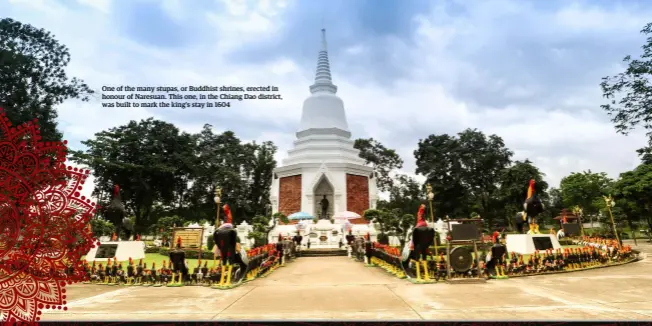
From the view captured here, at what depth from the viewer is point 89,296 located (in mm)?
7926

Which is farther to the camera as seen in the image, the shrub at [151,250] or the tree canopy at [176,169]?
the tree canopy at [176,169]

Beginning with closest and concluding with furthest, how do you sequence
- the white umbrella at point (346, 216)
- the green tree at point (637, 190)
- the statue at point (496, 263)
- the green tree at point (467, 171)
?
the statue at point (496, 263), the white umbrella at point (346, 216), the green tree at point (637, 190), the green tree at point (467, 171)

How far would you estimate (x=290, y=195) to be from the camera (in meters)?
29.4

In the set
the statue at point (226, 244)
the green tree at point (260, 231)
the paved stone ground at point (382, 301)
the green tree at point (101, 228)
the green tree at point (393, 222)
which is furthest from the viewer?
the green tree at point (101, 228)

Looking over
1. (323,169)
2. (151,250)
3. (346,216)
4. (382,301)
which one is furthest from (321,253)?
(382,301)

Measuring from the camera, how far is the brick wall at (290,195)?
94.6 feet

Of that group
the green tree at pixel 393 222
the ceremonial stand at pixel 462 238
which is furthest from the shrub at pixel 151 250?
the ceremonial stand at pixel 462 238

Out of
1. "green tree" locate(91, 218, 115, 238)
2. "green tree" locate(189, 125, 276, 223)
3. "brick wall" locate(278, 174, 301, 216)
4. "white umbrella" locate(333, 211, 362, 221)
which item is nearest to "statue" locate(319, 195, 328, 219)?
"brick wall" locate(278, 174, 301, 216)

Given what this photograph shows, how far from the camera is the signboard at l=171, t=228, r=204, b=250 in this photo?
10.9 m

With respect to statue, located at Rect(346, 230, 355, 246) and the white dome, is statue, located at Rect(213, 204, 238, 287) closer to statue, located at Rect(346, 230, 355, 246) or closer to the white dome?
statue, located at Rect(346, 230, 355, 246)

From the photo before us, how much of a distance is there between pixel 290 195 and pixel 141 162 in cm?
1469

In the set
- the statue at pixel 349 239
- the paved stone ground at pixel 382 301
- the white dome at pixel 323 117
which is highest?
the white dome at pixel 323 117

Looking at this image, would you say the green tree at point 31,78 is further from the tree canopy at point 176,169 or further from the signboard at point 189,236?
the signboard at point 189,236

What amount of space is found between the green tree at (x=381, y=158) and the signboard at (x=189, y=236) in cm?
3222
